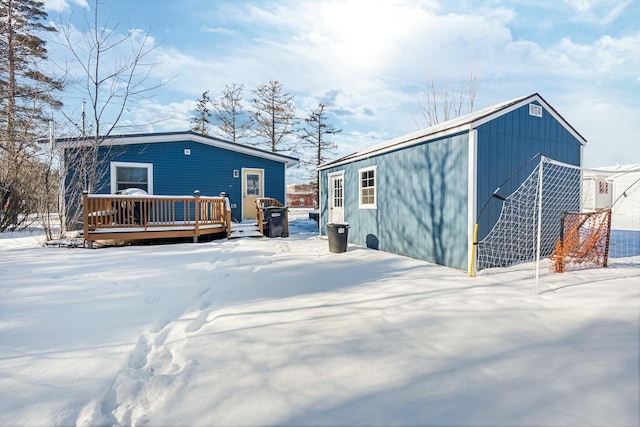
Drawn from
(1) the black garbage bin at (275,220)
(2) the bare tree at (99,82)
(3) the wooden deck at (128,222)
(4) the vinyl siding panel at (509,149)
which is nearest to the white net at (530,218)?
(4) the vinyl siding panel at (509,149)

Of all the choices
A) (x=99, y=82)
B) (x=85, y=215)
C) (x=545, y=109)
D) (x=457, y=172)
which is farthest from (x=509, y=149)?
(x=99, y=82)

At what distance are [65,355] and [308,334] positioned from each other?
6.07 feet

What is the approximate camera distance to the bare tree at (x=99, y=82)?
8836 mm

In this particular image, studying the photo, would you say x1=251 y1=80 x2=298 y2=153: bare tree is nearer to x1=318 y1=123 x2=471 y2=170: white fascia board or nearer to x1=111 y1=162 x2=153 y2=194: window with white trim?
x1=111 y1=162 x2=153 y2=194: window with white trim

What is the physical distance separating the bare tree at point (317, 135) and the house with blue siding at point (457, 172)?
664 inches

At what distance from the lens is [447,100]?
17.2 metres

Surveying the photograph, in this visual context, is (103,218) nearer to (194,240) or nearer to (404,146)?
A: (194,240)

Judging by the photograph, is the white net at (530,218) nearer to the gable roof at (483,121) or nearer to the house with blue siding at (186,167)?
the gable roof at (483,121)

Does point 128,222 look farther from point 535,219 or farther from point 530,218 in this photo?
point 535,219

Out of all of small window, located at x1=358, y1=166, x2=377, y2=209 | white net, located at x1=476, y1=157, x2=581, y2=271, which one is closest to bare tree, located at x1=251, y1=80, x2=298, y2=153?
small window, located at x1=358, y1=166, x2=377, y2=209

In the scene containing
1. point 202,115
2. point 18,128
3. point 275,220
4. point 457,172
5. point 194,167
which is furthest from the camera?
point 202,115

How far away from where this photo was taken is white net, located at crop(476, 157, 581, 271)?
5.27 meters

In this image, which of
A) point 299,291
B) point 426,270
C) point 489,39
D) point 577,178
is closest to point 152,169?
point 299,291

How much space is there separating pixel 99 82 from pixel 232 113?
14137mm
